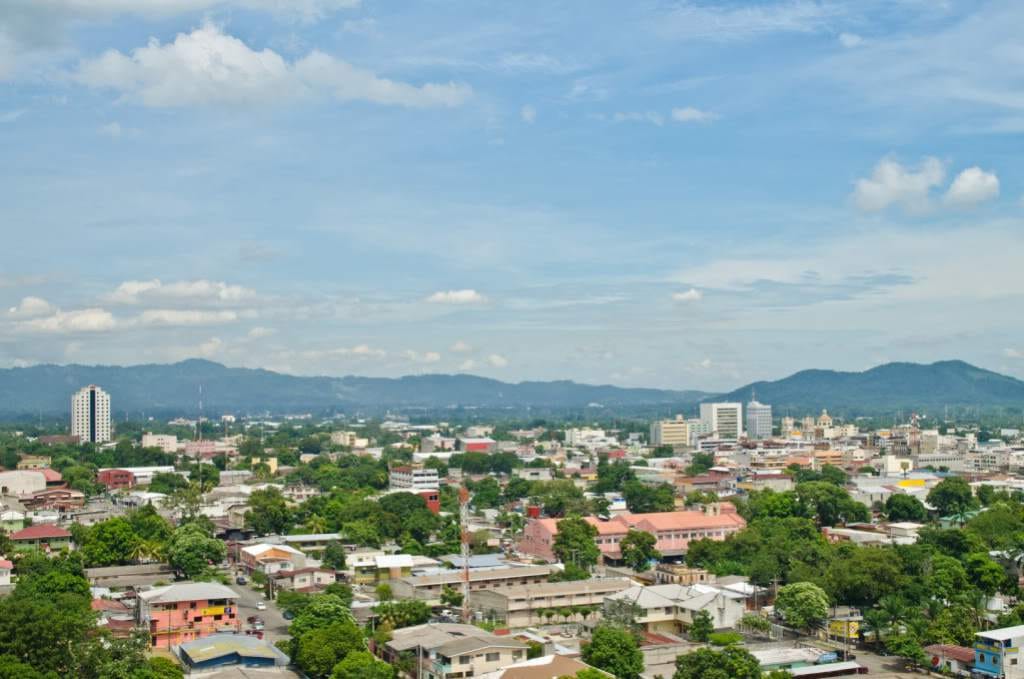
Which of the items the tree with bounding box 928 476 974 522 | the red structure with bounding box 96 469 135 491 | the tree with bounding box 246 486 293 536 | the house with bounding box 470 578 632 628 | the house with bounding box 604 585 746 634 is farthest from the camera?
the red structure with bounding box 96 469 135 491

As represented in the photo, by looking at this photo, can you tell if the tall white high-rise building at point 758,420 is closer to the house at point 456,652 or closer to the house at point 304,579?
the house at point 304,579

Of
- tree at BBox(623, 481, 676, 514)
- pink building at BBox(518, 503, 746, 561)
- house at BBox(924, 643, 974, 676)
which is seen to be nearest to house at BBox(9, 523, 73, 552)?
pink building at BBox(518, 503, 746, 561)

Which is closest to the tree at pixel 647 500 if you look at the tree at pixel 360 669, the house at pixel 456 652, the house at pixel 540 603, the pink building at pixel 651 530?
the pink building at pixel 651 530

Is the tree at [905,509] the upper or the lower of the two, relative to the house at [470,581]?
upper

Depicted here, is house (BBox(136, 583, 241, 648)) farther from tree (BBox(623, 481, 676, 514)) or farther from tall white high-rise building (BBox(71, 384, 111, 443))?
tall white high-rise building (BBox(71, 384, 111, 443))

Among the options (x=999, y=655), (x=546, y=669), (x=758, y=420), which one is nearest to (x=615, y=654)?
(x=546, y=669)

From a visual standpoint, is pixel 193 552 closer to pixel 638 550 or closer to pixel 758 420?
pixel 638 550
